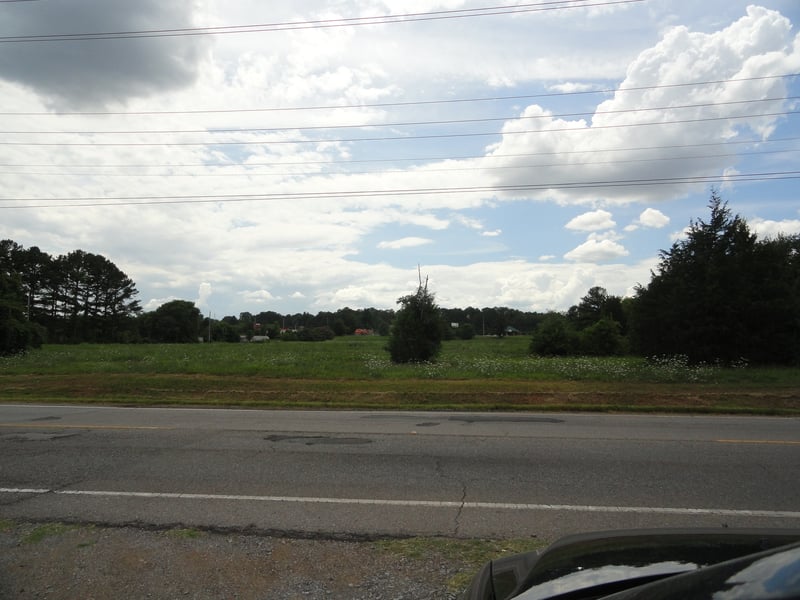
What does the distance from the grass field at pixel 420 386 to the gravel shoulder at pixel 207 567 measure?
967cm

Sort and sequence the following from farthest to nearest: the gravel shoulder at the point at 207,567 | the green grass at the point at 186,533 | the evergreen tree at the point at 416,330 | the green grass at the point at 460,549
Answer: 1. the evergreen tree at the point at 416,330
2. the green grass at the point at 186,533
3. the green grass at the point at 460,549
4. the gravel shoulder at the point at 207,567

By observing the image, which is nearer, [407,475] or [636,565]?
[636,565]

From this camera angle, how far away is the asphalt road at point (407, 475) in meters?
5.52

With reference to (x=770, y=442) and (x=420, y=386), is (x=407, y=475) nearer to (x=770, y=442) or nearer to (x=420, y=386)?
(x=770, y=442)

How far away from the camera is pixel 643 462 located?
7734 mm

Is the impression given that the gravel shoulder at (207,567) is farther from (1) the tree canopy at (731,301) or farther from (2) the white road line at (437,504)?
(1) the tree canopy at (731,301)

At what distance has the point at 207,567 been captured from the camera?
14.7ft

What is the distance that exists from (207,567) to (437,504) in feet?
8.00

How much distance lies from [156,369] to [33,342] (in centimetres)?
2141

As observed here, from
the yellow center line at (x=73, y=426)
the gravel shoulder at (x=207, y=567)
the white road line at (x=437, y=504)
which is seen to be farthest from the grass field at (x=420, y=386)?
the gravel shoulder at (x=207, y=567)

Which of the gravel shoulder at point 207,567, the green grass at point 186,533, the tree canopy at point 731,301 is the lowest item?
the gravel shoulder at point 207,567

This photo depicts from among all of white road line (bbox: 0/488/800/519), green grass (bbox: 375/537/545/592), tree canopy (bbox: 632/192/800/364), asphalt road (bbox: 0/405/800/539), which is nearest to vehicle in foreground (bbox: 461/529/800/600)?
green grass (bbox: 375/537/545/592)

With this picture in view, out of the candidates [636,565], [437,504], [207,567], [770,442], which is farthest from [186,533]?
[770,442]

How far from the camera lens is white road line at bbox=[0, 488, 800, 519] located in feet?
18.3
